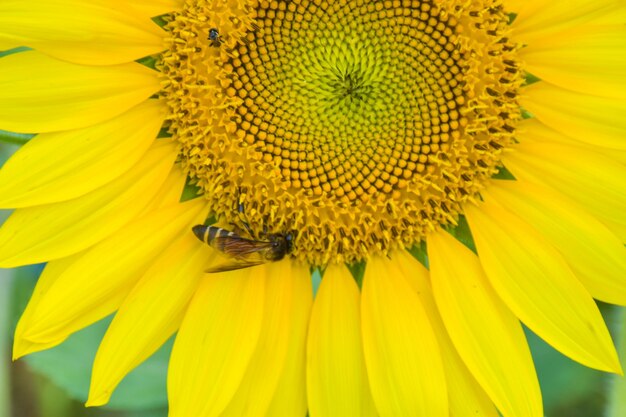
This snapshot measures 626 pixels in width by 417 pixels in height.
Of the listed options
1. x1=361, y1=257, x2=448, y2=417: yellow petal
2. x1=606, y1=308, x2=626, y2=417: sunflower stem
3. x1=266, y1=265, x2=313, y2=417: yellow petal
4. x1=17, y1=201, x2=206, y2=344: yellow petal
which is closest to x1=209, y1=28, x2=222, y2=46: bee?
x1=17, y1=201, x2=206, y2=344: yellow petal

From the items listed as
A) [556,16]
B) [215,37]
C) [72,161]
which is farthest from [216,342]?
[556,16]

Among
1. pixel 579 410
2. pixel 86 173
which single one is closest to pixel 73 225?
pixel 86 173

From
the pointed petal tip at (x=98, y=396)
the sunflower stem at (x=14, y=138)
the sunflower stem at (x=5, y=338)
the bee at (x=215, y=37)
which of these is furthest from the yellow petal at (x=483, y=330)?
the sunflower stem at (x=5, y=338)

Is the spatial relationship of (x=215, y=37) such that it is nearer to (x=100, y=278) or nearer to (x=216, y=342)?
(x=100, y=278)

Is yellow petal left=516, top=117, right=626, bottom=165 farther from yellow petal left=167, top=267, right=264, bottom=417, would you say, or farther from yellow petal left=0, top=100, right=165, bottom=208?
yellow petal left=0, top=100, right=165, bottom=208

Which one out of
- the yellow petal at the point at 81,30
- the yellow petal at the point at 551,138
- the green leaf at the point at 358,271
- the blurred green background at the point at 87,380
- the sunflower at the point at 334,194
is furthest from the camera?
the blurred green background at the point at 87,380

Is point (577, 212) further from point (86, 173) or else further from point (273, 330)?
point (86, 173)

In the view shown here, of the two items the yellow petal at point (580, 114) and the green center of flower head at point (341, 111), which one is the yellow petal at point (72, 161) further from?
the yellow petal at point (580, 114)
